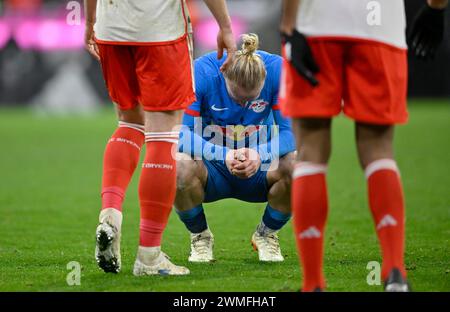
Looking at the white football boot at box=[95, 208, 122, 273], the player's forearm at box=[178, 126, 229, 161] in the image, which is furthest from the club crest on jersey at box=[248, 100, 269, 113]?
the white football boot at box=[95, 208, 122, 273]

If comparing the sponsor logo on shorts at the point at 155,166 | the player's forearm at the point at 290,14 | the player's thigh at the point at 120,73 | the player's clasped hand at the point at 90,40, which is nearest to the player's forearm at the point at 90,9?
the player's clasped hand at the point at 90,40

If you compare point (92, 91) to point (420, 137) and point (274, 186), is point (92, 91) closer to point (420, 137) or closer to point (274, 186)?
point (420, 137)

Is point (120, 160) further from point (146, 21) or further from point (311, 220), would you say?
point (311, 220)

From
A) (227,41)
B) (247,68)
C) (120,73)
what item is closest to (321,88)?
(227,41)

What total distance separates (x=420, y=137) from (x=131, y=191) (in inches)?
242

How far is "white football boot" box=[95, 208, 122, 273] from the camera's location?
421 cm

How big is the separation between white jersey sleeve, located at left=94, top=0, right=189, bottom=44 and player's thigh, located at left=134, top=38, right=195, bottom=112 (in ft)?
0.17

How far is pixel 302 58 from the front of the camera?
137 inches

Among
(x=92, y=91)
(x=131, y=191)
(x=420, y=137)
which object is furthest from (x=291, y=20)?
(x=92, y=91)

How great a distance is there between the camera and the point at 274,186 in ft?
16.2

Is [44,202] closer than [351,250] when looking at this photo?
No

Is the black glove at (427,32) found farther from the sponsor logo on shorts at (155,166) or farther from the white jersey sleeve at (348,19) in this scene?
the sponsor logo on shorts at (155,166)

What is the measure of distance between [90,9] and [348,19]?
→ 1.69 meters

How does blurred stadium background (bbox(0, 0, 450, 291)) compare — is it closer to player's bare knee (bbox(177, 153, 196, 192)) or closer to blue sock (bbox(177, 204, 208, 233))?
blue sock (bbox(177, 204, 208, 233))
